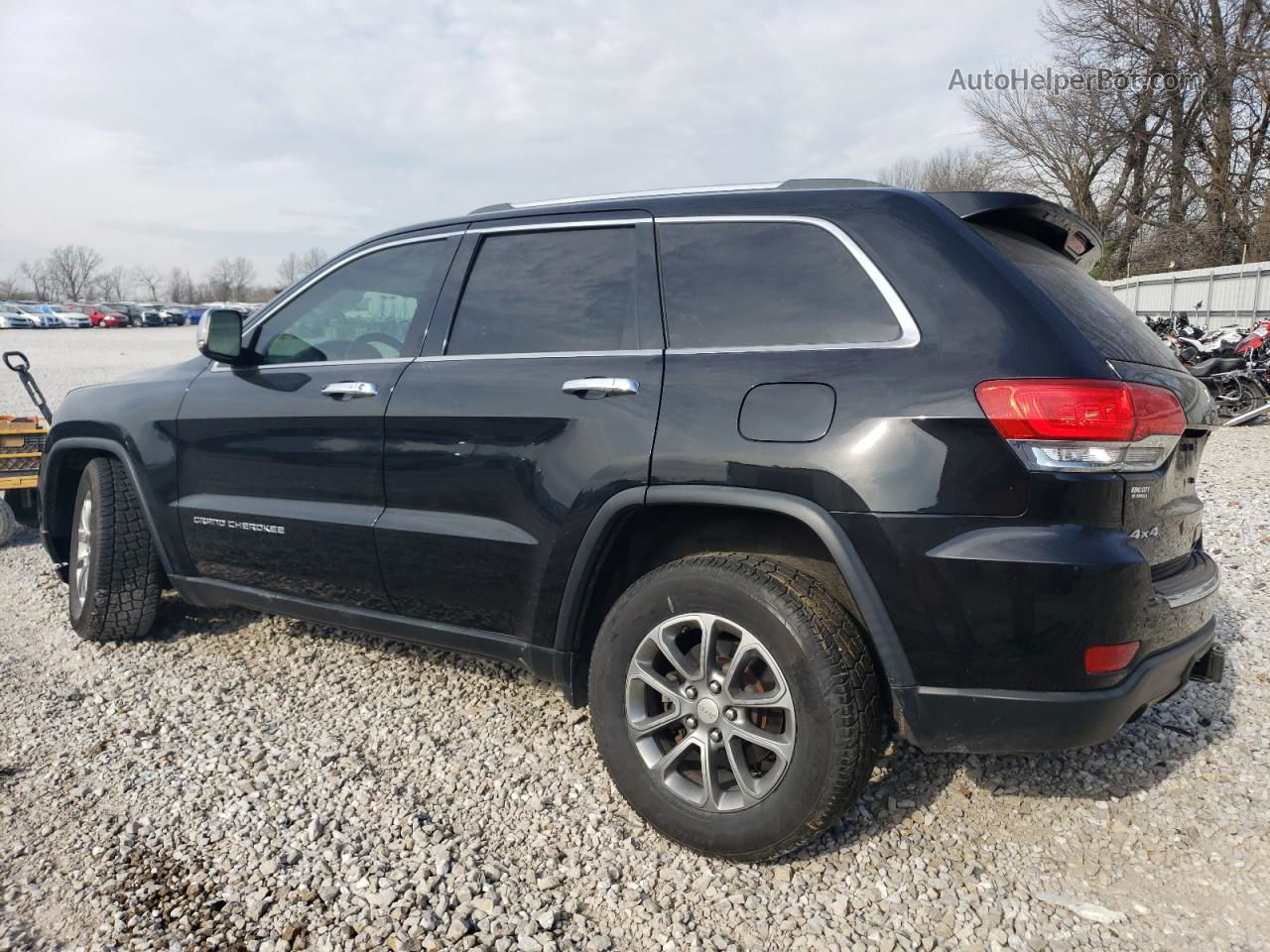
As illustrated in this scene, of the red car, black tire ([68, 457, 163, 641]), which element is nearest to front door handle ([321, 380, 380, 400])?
black tire ([68, 457, 163, 641])

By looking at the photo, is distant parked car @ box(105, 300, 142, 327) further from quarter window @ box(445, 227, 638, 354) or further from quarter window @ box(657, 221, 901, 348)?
quarter window @ box(657, 221, 901, 348)

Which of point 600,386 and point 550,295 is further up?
point 550,295

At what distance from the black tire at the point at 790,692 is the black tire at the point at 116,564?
259cm

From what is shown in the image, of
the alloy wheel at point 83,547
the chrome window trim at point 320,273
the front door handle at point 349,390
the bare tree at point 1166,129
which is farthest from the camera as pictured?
the bare tree at point 1166,129

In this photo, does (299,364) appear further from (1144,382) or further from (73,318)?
(73,318)

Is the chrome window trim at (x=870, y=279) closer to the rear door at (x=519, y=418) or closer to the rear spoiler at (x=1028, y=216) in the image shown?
the rear door at (x=519, y=418)

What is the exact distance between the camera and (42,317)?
175 feet

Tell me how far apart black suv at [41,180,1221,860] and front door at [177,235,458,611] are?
2cm

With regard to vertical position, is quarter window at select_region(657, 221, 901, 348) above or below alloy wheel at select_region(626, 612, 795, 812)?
above

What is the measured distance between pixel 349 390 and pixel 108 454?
167cm

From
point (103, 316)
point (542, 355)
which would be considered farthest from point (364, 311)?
point (103, 316)

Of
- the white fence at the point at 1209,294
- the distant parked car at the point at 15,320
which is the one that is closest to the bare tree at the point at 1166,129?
the white fence at the point at 1209,294

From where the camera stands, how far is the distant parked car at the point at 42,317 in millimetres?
52531

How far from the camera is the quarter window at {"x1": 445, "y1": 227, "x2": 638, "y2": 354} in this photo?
2.90 meters
